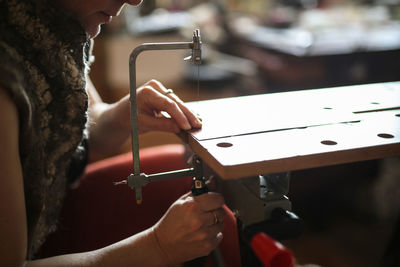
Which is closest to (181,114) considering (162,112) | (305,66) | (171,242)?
(162,112)

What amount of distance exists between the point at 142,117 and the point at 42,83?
0.21 metres

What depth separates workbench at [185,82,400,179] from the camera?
1.82ft

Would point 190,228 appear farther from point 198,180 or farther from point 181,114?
point 181,114

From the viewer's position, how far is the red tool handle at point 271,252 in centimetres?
49

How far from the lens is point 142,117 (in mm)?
794

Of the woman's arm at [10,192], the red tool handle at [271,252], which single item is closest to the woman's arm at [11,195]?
the woman's arm at [10,192]

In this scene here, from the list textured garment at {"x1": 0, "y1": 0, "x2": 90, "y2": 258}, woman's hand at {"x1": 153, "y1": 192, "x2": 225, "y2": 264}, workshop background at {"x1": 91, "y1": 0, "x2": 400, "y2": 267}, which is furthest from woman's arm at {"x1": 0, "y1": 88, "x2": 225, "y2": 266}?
workshop background at {"x1": 91, "y1": 0, "x2": 400, "y2": 267}

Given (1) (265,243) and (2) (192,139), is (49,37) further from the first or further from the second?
(1) (265,243)

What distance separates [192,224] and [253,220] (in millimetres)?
93

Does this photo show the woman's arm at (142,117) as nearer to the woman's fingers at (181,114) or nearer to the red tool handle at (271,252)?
the woman's fingers at (181,114)

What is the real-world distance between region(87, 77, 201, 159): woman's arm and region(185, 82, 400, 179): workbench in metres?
0.05

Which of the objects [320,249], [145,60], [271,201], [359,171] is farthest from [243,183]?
[145,60]

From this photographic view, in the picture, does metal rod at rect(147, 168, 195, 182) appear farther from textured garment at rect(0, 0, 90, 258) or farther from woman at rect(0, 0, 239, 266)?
textured garment at rect(0, 0, 90, 258)

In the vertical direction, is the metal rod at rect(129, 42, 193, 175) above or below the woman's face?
below
